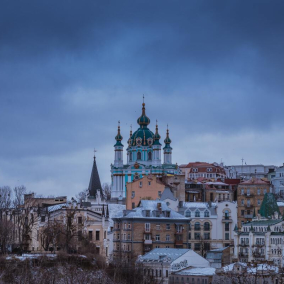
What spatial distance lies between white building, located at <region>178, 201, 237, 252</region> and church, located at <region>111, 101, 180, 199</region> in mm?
55096

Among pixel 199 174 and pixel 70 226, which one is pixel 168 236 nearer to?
pixel 70 226

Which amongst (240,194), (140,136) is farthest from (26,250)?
(140,136)

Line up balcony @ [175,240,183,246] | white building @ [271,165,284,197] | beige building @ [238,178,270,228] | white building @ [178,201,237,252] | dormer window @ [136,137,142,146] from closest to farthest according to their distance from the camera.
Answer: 1. balcony @ [175,240,183,246]
2. white building @ [178,201,237,252]
3. beige building @ [238,178,270,228]
4. white building @ [271,165,284,197]
5. dormer window @ [136,137,142,146]

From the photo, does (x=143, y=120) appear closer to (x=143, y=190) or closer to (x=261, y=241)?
(x=143, y=190)

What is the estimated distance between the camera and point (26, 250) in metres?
93.3

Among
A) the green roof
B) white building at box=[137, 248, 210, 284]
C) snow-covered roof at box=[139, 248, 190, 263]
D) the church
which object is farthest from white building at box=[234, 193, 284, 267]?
the church

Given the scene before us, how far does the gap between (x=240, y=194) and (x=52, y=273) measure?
4306cm

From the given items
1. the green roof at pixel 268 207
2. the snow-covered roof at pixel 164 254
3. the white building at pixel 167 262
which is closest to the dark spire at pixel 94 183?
the green roof at pixel 268 207

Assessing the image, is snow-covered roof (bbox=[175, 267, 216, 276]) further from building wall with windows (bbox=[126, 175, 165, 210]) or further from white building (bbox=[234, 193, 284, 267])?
building wall with windows (bbox=[126, 175, 165, 210])

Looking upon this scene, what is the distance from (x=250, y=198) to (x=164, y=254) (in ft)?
100

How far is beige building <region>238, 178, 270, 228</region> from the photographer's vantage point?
373 feet

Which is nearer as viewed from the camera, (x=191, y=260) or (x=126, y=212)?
(x=191, y=260)

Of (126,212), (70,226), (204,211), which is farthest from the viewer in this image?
(204,211)

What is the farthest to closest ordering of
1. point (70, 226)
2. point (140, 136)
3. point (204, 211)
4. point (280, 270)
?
1. point (140, 136)
2. point (204, 211)
3. point (70, 226)
4. point (280, 270)
